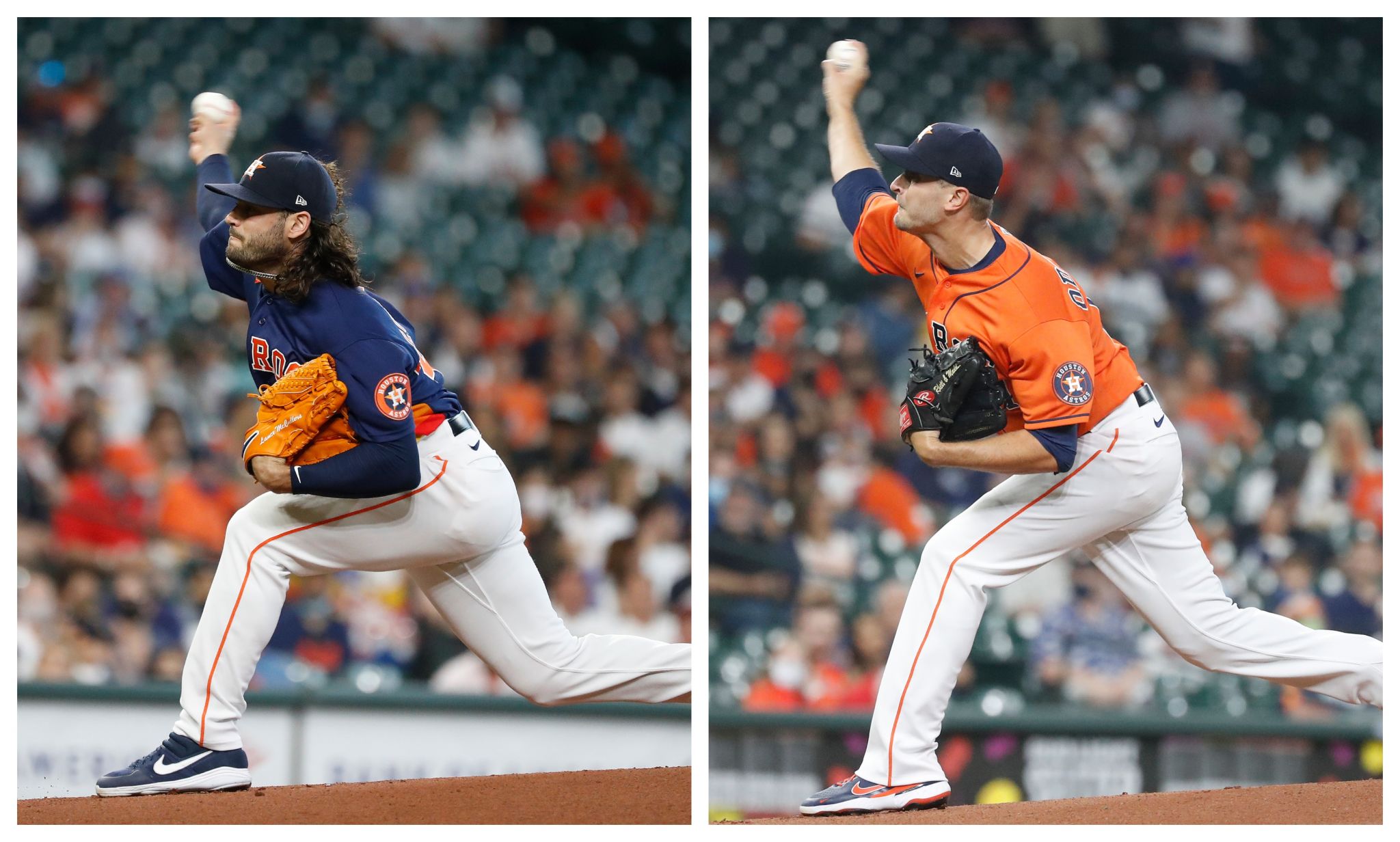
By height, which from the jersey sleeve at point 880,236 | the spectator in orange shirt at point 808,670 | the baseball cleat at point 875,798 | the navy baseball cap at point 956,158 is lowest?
the baseball cleat at point 875,798

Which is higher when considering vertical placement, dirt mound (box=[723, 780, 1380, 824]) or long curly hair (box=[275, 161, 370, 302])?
long curly hair (box=[275, 161, 370, 302])

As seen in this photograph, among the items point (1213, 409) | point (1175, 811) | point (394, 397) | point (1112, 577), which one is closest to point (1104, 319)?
point (1213, 409)

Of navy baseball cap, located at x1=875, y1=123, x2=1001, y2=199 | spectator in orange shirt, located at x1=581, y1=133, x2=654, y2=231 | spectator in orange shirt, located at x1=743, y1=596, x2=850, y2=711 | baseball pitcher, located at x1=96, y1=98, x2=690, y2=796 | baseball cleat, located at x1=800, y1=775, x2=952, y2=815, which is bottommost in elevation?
baseball cleat, located at x1=800, y1=775, x2=952, y2=815

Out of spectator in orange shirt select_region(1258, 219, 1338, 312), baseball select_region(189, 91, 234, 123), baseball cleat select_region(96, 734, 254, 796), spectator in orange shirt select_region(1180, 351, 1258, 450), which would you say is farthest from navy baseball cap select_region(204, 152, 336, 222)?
spectator in orange shirt select_region(1258, 219, 1338, 312)

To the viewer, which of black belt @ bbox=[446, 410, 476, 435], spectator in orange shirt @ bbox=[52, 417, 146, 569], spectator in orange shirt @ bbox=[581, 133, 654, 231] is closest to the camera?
black belt @ bbox=[446, 410, 476, 435]

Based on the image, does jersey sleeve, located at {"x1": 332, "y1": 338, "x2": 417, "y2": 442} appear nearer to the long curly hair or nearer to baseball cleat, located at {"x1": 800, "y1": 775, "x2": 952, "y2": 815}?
the long curly hair

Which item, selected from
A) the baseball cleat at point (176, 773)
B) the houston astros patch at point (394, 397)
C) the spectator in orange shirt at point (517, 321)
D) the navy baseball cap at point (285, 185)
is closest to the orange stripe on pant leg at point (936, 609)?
the houston astros patch at point (394, 397)

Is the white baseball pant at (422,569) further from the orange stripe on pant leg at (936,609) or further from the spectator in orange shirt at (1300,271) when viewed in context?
the spectator in orange shirt at (1300,271)

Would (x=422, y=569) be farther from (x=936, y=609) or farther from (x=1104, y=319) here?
(x=1104, y=319)
